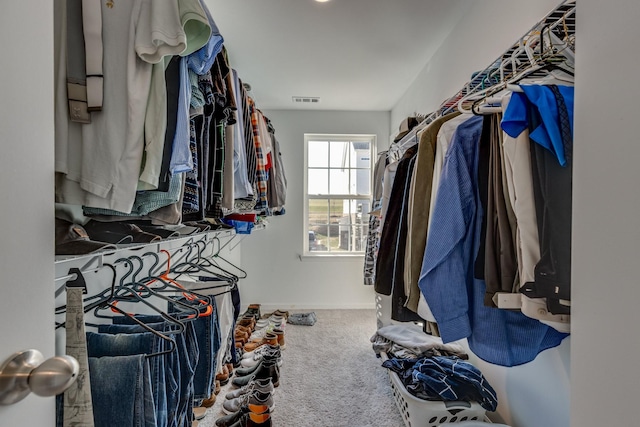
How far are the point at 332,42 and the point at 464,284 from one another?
2.03m

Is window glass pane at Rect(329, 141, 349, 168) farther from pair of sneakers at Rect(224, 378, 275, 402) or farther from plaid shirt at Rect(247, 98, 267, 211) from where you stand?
pair of sneakers at Rect(224, 378, 275, 402)

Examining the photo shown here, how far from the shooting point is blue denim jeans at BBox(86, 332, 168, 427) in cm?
79

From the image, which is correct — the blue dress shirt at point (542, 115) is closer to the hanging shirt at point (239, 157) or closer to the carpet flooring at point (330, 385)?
the hanging shirt at point (239, 157)

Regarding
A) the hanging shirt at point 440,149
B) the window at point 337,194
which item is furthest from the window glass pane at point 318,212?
the hanging shirt at point 440,149

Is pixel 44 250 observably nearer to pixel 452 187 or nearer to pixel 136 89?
pixel 136 89

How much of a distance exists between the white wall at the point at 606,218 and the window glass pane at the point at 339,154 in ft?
11.1

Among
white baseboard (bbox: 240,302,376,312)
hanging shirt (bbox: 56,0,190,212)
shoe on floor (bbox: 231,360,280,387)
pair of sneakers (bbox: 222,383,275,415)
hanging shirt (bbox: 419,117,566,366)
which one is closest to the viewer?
hanging shirt (bbox: 56,0,190,212)

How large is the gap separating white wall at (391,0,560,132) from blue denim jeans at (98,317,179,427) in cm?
180

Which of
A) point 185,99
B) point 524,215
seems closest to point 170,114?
point 185,99

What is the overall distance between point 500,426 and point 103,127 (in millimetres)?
1805

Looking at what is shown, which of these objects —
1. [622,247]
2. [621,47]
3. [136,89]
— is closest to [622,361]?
[622,247]

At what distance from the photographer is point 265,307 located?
366 centimetres

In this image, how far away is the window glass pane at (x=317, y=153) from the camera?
12.5ft

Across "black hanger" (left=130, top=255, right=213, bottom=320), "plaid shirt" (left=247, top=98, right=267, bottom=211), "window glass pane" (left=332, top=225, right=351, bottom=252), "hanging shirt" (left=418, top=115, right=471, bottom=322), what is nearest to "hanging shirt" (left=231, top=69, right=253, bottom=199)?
"plaid shirt" (left=247, top=98, right=267, bottom=211)
